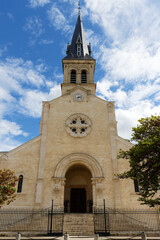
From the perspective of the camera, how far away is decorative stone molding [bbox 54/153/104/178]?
1622cm

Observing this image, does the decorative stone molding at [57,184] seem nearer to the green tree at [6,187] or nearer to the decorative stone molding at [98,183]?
the decorative stone molding at [98,183]

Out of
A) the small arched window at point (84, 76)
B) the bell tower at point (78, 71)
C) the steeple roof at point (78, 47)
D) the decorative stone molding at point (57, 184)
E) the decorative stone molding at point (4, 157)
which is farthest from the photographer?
the steeple roof at point (78, 47)

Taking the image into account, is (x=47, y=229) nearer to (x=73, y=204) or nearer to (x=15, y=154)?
(x=73, y=204)

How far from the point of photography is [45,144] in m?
17.6

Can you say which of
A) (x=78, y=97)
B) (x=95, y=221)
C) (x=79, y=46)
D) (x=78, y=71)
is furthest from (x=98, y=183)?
(x=79, y=46)

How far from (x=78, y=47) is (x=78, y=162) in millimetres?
19062

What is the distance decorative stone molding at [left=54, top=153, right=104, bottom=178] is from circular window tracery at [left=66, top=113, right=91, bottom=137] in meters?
2.23

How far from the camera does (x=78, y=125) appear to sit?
18625mm

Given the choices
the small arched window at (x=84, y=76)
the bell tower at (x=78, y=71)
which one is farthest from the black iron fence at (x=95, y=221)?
the small arched window at (x=84, y=76)

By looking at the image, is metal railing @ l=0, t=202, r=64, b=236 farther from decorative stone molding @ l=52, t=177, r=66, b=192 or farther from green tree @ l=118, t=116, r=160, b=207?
green tree @ l=118, t=116, r=160, b=207

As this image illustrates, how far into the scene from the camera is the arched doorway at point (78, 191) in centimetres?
1773

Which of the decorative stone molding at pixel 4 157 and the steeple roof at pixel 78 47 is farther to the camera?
the steeple roof at pixel 78 47

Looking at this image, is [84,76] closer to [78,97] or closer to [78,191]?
[78,97]

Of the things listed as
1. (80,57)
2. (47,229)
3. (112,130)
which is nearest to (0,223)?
(47,229)
